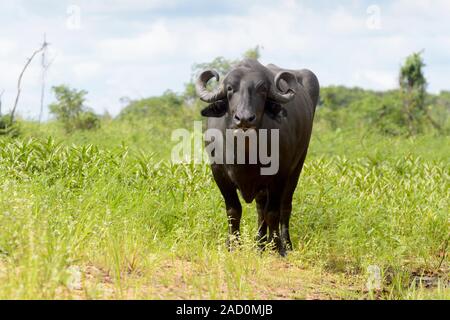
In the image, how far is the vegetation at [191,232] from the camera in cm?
452

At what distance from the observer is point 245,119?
540 centimetres

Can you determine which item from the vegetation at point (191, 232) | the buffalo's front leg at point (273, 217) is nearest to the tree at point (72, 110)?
the vegetation at point (191, 232)

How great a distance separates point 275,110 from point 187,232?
134 cm

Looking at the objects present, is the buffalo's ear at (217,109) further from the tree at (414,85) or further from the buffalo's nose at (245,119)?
the tree at (414,85)

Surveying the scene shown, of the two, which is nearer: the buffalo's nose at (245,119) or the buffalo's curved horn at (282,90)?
the buffalo's nose at (245,119)

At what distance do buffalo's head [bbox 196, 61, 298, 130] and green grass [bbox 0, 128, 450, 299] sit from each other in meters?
0.95

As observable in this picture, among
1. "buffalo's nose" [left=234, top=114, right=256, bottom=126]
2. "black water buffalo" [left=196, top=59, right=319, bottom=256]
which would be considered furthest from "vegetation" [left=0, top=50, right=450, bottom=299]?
"buffalo's nose" [left=234, top=114, right=256, bottom=126]

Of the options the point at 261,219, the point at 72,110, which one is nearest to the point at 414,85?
the point at 72,110

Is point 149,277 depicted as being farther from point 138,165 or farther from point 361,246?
point 138,165

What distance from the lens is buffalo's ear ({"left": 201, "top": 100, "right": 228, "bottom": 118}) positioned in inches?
231
